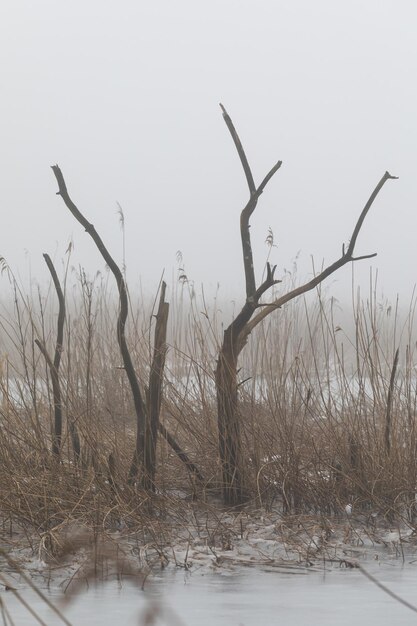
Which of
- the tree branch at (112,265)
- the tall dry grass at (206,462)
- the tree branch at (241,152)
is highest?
the tree branch at (241,152)

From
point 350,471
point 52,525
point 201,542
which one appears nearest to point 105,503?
point 52,525

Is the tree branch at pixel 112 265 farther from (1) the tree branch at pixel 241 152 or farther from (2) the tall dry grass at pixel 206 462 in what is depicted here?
(1) the tree branch at pixel 241 152

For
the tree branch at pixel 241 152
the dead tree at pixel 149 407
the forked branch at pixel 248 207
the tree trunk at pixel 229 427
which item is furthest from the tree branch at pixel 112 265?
the tree branch at pixel 241 152

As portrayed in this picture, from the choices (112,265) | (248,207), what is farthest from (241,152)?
(112,265)

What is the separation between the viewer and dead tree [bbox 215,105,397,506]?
357 centimetres

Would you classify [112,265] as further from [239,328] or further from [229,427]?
[229,427]

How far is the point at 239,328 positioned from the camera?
3.68 metres

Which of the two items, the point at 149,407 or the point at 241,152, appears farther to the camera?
the point at 149,407

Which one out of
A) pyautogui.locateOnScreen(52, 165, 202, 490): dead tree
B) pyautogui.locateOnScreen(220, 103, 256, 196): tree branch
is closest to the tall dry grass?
pyautogui.locateOnScreen(52, 165, 202, 490): dead tree

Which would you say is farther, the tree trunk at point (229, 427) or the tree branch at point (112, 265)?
the tree trunk at point (229, 427)

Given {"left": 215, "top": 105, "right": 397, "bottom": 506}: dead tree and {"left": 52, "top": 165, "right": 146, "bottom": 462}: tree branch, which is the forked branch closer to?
{"left": 215, "top": 105, "right": 397, "bottom": 506}: dead tree

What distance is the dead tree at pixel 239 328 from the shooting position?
11.7 ft

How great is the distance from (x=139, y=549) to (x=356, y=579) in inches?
32.0

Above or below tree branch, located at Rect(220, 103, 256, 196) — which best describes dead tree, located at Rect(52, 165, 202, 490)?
below
